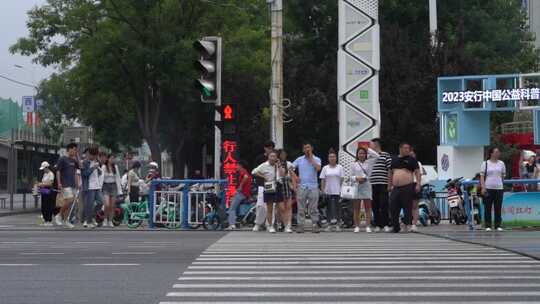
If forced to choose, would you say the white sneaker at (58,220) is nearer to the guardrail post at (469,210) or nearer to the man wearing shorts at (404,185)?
the man wearing shorts at (404,185)

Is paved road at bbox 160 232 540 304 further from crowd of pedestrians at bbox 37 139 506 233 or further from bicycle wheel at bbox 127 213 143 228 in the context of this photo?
bicycle wheel at bbox 127 213 143 228

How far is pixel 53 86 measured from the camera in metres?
40.8

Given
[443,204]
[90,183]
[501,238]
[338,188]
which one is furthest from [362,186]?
[90,183]

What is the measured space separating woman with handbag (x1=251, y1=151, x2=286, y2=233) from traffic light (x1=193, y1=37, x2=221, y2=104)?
1901mm

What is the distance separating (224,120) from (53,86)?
22.0m

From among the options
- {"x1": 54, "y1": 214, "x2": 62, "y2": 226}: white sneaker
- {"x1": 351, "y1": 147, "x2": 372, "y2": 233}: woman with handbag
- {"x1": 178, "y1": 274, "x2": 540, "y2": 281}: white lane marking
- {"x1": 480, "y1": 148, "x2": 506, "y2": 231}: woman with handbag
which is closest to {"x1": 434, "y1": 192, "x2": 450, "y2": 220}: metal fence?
{"x1": 480, "y1": 148, "x2": 506, "y2": 231}: woman with handbag

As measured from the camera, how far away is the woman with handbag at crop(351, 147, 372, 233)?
19.1 metres

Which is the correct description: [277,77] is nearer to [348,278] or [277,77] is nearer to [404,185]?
[404,185]

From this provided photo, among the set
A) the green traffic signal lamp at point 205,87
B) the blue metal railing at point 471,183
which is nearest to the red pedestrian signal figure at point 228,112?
the green traffic signal lamp at point 205,87

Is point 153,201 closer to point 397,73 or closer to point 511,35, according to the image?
point 397,73

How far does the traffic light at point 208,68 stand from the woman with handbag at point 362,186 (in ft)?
11.2

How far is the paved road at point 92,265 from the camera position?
9.38 m

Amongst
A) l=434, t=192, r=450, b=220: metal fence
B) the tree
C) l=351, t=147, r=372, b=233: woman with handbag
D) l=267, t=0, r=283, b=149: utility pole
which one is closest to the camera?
l=351, t=147, r=372, b=233: woman with handbag

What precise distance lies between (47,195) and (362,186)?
7856 mm
